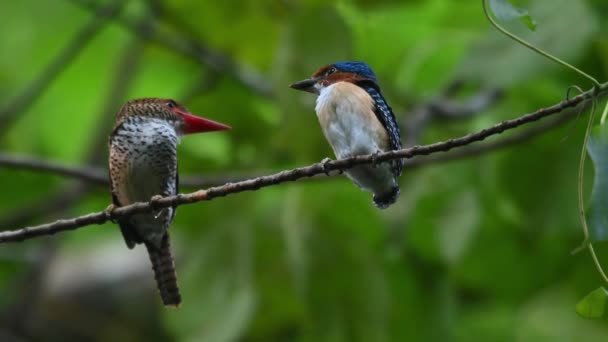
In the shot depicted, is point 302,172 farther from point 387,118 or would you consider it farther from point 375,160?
point 387,118

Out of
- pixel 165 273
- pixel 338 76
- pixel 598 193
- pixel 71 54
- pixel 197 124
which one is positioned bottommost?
pixel 598 193

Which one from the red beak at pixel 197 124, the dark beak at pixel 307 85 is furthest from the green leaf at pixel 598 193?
the red beak at pixel 197 124

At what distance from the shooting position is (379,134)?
1.73m

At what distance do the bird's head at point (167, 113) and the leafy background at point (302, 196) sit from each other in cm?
153

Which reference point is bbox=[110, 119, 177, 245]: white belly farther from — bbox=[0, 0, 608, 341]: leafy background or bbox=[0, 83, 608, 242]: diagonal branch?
bbox=[0, 0, 608, 341]: leafy background

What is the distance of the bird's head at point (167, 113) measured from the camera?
166cm

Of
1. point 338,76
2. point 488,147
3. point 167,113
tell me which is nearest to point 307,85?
point 338,76

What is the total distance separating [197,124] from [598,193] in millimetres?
644

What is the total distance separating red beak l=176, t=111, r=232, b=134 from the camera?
5.00ft

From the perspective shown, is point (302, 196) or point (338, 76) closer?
point (338, 76)

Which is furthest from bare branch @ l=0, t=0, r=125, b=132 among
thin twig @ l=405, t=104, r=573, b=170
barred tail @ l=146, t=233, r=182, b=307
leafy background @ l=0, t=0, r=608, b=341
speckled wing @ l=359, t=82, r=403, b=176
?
speckled wing @ l=359, t=82, r=403, b=176

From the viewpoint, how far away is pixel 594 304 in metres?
1.59

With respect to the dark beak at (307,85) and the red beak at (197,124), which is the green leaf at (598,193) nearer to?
the dark beak at (307,85)

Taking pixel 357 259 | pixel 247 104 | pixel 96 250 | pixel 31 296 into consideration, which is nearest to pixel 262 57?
pixel 247 104
